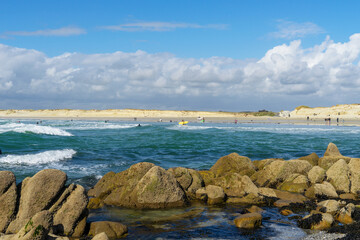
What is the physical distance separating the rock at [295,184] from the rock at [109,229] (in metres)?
7.32

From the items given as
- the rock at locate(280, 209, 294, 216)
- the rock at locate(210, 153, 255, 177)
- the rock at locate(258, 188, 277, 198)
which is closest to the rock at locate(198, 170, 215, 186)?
the rock at locate(210, 153, 255, 177)

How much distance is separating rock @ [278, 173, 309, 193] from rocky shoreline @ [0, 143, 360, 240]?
0.12 ft

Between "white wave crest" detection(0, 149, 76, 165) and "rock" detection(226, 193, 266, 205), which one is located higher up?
"white wave crest" detection(0, 149, 76, 165)

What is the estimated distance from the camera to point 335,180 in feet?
42.9

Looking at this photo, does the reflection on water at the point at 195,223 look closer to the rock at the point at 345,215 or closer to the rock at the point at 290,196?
the rock at the point at 290,196

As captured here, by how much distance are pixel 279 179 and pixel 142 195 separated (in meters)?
6.23

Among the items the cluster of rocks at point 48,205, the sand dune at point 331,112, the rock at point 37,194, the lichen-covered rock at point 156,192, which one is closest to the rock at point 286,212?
the lichen-covered rock at point 156,192

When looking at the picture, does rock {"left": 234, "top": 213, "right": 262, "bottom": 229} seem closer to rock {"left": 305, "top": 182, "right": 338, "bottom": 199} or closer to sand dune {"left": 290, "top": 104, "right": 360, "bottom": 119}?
rock {"left": 305, "top": 182, "right": 338, "bottom": 199}

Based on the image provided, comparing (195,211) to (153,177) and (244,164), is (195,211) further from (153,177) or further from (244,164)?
(244,164)

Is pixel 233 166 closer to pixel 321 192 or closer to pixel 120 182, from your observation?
pixel 321 192

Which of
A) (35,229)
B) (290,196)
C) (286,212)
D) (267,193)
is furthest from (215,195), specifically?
(35,229)

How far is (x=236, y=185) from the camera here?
1231 centimetres

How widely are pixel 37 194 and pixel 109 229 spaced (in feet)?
6.79

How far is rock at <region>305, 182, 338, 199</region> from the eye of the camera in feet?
38.9
